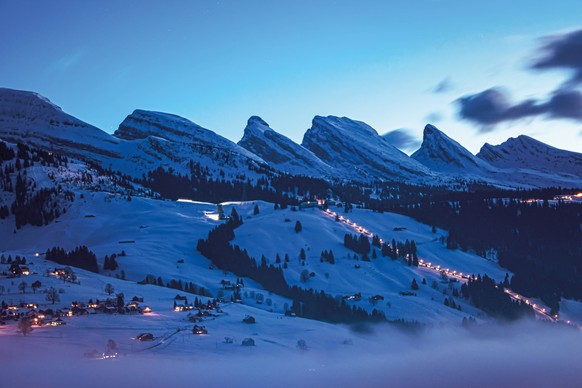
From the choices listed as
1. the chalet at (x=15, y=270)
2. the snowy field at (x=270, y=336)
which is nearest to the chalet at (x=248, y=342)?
the snowy field at (x=270, y=336)

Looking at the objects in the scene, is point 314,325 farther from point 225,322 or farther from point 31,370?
point 31,370

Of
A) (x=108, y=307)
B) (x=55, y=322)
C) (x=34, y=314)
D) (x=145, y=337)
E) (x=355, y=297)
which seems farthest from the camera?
(x=355, y=297)

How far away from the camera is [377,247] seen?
639 ft

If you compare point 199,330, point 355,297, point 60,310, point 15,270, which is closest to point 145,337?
point 199,330

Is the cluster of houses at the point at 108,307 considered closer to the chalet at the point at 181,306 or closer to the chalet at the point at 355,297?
the chalet at the point at 181,306

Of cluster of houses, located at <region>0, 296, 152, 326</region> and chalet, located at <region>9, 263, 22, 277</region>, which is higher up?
chalet, located at <region>9, 263, 22, 277</region>

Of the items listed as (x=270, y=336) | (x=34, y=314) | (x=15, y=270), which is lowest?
(x=270, y=336)

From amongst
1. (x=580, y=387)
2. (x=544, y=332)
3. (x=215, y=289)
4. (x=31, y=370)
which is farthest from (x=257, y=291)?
(x=580, y=387)

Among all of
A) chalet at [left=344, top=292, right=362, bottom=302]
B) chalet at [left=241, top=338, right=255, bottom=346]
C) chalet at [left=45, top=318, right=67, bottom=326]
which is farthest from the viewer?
chalet at [left=344, top=292, right=362, bottom=302]

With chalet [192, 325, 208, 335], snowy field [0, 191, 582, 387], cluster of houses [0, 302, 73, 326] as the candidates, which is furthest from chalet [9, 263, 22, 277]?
chalet [192, 325, 208, 335]

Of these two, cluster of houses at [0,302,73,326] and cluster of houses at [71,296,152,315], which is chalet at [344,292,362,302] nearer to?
cluster of houses at [71,296,152,315]

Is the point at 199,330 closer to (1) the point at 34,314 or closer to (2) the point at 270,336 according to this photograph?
(2) the point at 270,336

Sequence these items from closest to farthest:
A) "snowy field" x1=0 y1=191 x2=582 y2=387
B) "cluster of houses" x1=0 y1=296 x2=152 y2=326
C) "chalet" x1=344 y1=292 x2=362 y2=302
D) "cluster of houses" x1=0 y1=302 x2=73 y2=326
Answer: "snowy field" x1=0 y1=191 x2=582 y2=387 < "cluster of houses" x1=0 y1=302 x2=73 y2=326 < "cluster of houses" x1=0 y1=296 x2=152 y2=326 < "chalet" x1=344 y1=292 x2=362 y2=302

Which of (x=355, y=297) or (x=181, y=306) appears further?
(x=355, y=297)
